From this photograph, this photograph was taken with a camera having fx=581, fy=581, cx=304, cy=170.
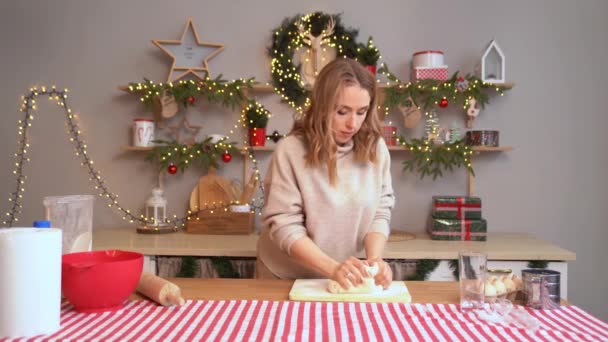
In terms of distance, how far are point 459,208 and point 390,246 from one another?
0.48 m

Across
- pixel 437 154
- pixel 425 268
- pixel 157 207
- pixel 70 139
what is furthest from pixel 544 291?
pixel 70 139

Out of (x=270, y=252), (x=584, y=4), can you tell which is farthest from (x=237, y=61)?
(x=584, y=4)

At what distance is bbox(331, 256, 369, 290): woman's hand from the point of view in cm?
139

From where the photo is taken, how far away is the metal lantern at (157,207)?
9.86 feet

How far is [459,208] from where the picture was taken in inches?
111

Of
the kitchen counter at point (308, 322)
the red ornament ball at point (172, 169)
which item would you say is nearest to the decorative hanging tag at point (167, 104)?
the red ornament ball at point (172, 169)

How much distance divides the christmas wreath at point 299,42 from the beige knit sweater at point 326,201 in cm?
129

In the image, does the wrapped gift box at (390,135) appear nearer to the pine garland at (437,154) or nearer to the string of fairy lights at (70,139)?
the pine garland at (437,154)

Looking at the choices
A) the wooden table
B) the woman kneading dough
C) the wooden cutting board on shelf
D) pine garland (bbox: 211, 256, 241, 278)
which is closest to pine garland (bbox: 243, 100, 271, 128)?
the wooden cutting board on shelf

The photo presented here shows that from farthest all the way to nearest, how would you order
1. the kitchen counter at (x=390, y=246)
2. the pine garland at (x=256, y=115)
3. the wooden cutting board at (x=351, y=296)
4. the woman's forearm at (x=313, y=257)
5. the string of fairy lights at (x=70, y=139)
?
the string of fairy lights at (x=70, y=139) → the pine garland at (x=256, y=115) → the kitchen counter at (x=390, y=246) → the woman's forearm at (x=313, y=257) → the wooden cutting board at (x=351, y=296)

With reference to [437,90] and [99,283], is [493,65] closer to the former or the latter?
[437,90]

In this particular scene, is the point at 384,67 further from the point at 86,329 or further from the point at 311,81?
the point at 86,329

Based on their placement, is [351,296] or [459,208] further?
[459,208]

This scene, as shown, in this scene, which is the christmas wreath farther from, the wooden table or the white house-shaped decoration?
the wooden table
